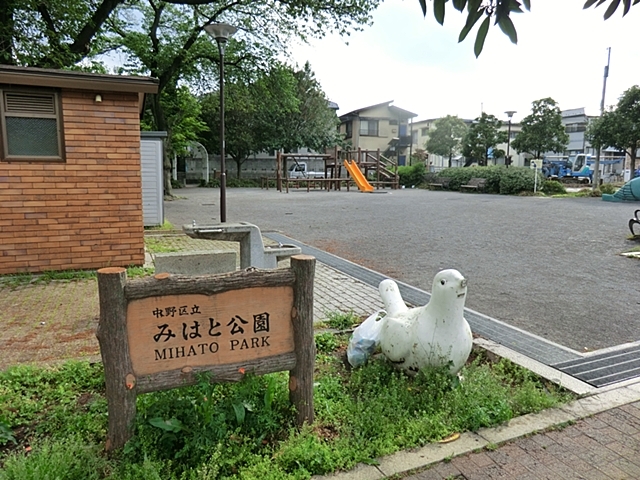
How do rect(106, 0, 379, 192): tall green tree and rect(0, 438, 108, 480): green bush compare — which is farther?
rect(106, 0, 379, 192): tall green tree

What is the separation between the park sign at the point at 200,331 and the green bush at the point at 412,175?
3004 centimetres

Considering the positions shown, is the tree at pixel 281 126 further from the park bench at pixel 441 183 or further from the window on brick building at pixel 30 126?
the window on brick building at pixel 30 126

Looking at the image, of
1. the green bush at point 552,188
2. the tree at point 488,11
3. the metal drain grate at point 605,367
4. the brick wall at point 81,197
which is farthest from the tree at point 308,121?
the tree at point 488,11

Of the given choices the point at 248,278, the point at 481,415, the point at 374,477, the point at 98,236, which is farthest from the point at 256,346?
the point at 98,236

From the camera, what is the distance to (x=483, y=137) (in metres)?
37.4

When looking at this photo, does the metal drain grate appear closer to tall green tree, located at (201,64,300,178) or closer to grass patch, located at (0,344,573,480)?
grass patch, located at (0,344,573,480)

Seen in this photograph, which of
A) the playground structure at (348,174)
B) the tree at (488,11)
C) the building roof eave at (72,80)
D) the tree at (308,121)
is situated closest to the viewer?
the tree at (488,11)

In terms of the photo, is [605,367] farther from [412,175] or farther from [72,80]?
[412,175]

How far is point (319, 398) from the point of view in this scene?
9.44ft

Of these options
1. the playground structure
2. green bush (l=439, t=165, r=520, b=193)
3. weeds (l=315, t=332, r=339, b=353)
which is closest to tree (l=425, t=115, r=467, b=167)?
the playground structure

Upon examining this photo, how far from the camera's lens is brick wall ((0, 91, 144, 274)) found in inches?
238

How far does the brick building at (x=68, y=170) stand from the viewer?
591cm

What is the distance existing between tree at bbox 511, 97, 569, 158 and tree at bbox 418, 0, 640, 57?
116 feet

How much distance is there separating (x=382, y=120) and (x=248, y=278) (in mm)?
47051
